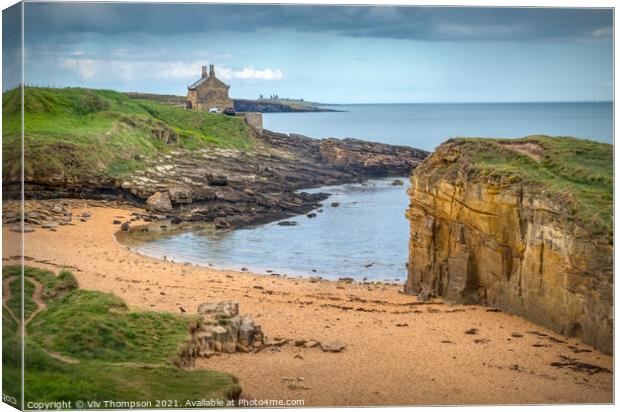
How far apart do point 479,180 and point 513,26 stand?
417cm

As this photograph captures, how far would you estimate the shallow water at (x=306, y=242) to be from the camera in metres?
21.1

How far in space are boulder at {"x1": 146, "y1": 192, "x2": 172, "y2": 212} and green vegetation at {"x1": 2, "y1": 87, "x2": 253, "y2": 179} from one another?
2.18 ft

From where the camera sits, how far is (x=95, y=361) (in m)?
17.2

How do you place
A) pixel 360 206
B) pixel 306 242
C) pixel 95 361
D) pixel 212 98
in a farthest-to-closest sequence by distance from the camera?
pixel 360 206, pixel 306 242, pixel 212 98, pixel 95 361

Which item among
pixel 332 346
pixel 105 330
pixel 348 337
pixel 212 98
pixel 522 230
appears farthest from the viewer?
pixel 522 230

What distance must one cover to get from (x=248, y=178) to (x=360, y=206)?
2.26 m

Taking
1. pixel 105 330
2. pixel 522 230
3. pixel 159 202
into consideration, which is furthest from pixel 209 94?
pixel 522 230

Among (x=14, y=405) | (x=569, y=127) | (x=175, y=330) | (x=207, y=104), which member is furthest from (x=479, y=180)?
(x=14, y=405)

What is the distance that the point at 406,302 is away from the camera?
22984 mm

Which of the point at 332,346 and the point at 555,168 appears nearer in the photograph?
the point at 332,346

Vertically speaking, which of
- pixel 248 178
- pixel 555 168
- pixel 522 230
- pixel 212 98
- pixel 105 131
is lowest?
pixel 522 230

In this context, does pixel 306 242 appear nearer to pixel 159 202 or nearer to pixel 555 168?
pixel 159 202

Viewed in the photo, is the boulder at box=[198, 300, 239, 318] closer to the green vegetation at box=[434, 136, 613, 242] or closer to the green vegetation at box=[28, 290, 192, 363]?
the green vegetation at box=[28, 290, 192, 363]

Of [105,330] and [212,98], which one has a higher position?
[212,98]
